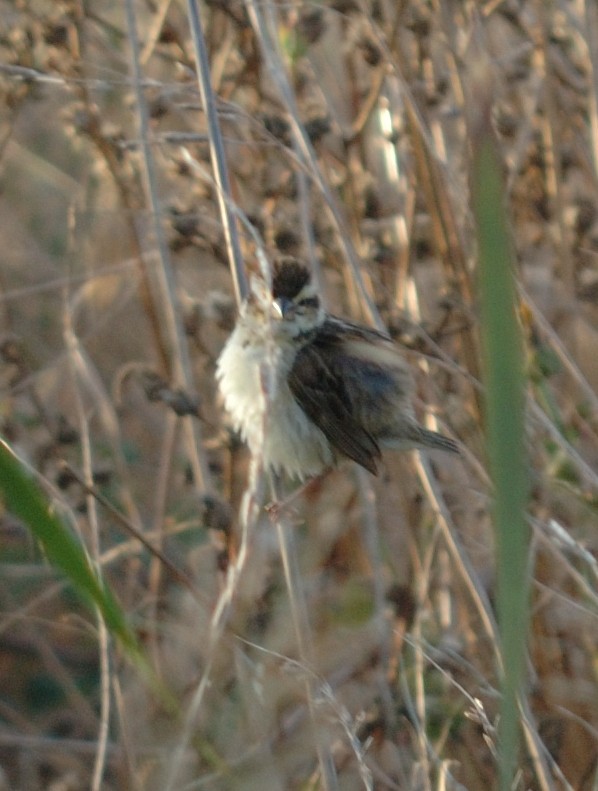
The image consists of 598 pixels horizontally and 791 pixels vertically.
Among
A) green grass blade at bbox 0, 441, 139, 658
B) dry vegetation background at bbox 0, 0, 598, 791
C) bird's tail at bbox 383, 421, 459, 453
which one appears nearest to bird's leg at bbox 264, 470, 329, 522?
dry vegetation background at bbox 0, 0, 598, 791

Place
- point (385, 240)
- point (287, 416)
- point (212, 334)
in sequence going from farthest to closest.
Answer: point (212, 334)
point (385, 240)
point (287, 416)

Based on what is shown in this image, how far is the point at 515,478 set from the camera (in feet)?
3.18

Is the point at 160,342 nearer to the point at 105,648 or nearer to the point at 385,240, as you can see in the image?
the point at 385,240

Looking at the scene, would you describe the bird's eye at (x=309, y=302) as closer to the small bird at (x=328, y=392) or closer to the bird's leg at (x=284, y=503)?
the small bird at (x=328, y=392)

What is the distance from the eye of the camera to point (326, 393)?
2.89 m

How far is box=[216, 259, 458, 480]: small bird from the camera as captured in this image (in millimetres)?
2766

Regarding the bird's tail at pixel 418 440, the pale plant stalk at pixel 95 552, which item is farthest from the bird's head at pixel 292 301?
the pale plant stalk at pixel 95 552

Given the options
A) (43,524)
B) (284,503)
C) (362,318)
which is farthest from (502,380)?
(362,318)

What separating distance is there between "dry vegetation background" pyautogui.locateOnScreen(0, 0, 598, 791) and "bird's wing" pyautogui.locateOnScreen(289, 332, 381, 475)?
175mm

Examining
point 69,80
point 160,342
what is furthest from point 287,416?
point 69,80

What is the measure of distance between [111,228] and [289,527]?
2153 millimetres

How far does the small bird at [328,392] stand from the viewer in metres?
2.77

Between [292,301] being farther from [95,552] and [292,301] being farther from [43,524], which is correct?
[43,524]

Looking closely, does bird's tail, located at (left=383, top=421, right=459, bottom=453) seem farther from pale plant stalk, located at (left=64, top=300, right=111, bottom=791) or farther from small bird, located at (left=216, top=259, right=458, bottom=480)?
pale plant stalk, located at (left=64, top=300, right=111, bottom=791)
